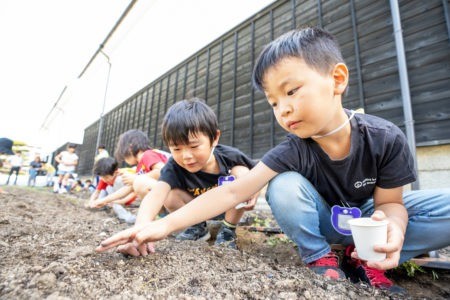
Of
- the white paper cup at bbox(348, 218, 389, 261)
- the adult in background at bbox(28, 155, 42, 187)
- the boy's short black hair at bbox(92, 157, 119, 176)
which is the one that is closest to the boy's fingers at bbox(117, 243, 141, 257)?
the white paper cup at bbox(348, 218, 389, 261)

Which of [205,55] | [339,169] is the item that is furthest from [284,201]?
[205,55]

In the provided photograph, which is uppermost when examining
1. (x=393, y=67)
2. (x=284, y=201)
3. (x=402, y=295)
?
(x=393, y=67)

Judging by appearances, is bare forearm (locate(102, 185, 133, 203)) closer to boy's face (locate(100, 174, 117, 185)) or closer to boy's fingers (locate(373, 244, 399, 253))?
boy's face (locate(100, 174, 117, 185))

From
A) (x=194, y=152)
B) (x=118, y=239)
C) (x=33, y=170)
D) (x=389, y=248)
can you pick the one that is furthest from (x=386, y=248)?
(x=33, y=170)

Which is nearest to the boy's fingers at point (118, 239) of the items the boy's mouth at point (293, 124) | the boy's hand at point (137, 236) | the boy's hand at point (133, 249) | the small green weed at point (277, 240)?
the boy's hand at point (137, 236)

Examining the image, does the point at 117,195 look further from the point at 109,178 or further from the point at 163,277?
the point at 163,277

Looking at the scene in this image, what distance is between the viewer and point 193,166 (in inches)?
70.7

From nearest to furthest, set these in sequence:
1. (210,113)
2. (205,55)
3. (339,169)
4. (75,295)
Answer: (75,295), (339,169), (210,113), (205,55)

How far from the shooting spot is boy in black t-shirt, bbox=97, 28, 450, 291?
3.53ft

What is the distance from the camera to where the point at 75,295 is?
791mm

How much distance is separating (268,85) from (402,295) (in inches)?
38.9

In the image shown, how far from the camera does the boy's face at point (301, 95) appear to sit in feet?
3.40

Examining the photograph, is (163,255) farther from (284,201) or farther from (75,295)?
(284,201)

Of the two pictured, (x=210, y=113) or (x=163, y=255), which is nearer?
(x=163, y=255)
